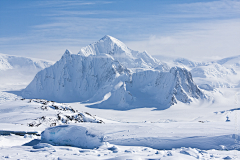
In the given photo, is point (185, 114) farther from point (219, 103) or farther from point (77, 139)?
point (77, 139)

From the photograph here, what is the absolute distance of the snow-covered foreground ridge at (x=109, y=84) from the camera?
11119 centimetres

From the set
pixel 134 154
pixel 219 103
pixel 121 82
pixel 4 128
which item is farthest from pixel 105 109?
pixel 134 154

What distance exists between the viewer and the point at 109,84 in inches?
4769

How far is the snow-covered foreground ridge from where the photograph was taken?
111 meters

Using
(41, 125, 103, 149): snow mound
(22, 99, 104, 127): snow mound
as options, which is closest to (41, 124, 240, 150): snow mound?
(41, 125, 103, 149): snow mound

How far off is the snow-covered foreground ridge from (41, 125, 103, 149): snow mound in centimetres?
8767

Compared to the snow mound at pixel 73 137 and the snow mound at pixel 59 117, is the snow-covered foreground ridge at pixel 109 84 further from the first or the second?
the snow mound at pixel 73 137

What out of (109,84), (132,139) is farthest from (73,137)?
(109,84)

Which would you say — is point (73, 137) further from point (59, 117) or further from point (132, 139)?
point (59, 117)

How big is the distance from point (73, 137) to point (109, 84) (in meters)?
103

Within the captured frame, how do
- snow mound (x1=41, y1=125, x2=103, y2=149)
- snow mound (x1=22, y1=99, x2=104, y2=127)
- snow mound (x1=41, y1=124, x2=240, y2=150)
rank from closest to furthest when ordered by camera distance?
snow mound (x1=41, y1=124, x2=240, y2=150) < snow mound (x1=41, y1=125, x2=103, y2=149) < snow mound (x1=22, y1=99, x2=104, y2=127)

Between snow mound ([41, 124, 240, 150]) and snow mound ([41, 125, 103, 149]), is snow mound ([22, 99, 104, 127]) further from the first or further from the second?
snow mound ([41, 124, 240, 150])

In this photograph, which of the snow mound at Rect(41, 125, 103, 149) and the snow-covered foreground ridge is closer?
the snow mound at Rect(41, 125, 103, 149)

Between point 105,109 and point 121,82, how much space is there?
2014 centimetres
